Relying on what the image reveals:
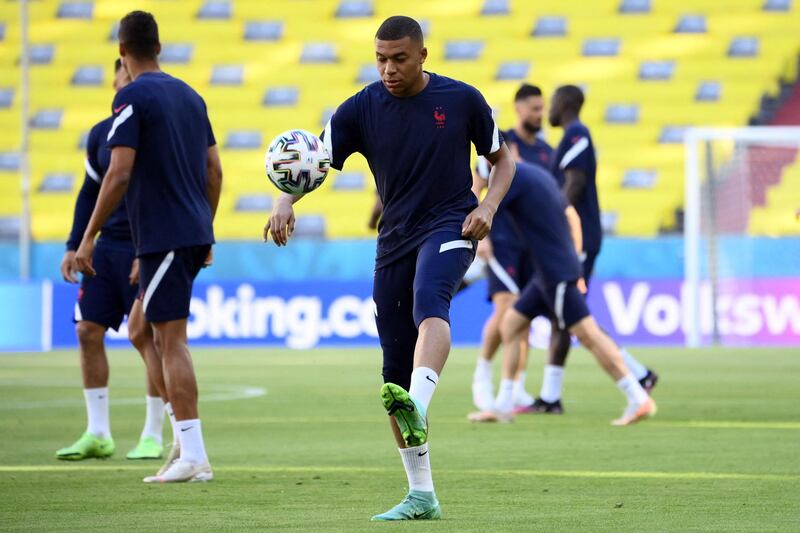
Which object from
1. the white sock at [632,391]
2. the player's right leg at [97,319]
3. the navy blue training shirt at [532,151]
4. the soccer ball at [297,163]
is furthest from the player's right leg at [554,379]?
the soccer ball at [297,163]

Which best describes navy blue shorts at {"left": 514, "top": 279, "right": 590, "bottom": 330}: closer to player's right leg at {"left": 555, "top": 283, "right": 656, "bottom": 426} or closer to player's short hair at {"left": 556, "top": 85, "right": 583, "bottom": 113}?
player's right leg at {"left": 555, "top": 283, "right": 656, "bottom": 426}

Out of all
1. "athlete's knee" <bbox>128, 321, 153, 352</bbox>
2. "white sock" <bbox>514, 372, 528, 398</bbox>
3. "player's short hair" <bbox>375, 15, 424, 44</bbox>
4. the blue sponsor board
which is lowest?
the blue sponsor board

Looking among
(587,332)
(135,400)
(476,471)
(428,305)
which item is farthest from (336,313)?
(428,305)

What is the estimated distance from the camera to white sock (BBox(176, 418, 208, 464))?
7371 millimetres

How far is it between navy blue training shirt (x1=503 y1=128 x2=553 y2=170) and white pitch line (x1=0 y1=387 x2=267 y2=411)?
3.34 meters

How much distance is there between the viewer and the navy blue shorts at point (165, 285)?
7.36 m

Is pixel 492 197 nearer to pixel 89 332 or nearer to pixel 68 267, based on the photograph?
pixel 68 267

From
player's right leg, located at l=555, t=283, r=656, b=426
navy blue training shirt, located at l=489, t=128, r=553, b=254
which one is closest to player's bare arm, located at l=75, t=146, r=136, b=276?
player's right leg, located at l=555, t=283, r=656, b=426

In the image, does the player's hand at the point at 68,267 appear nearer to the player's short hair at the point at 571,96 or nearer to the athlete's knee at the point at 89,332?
the athlete's knee at the point at 89,332

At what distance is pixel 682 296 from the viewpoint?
77.3ft

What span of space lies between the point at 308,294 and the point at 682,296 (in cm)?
575

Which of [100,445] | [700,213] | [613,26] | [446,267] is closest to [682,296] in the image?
[700,213]

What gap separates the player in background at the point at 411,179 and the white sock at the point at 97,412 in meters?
3.07

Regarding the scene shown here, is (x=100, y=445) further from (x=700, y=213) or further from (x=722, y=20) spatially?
(x=722, y=20)
